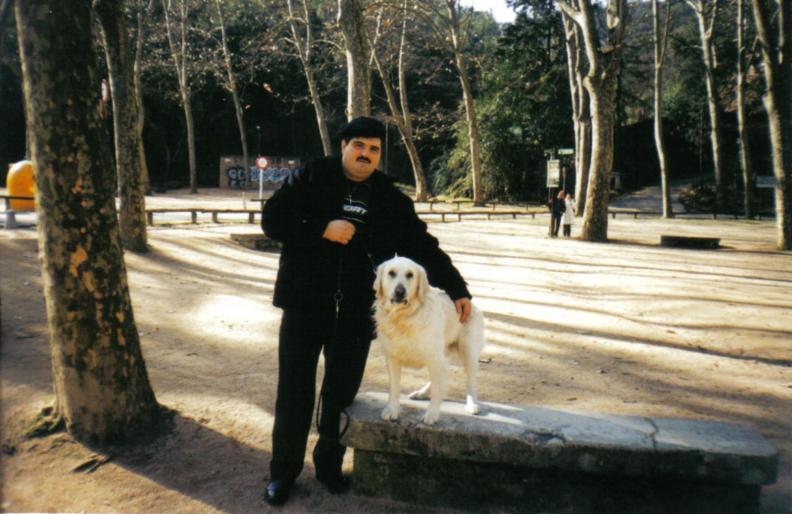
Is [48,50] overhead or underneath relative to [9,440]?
overhead

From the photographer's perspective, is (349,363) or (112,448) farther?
(112,448)

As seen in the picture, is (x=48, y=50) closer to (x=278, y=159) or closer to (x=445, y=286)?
(x=445, y=286)

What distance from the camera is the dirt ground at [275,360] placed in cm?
403

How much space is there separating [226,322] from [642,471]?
6.05 metres

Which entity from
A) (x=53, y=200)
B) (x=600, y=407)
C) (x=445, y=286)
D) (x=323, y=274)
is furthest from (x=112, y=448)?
(x=600, y=407)

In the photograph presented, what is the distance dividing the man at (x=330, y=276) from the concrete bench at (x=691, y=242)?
1590 cm

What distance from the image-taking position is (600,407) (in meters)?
5.30

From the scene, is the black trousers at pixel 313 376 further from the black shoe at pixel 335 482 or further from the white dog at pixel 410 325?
the white dog at pixel 410 325

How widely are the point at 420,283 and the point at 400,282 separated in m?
0.17

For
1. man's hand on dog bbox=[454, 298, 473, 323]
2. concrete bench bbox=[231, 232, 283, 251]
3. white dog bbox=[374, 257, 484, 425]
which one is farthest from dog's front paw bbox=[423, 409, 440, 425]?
Result: concrete bench bbox=[231, 232, 283, 251]

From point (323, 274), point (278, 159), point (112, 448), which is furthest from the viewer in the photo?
point (278, 159)

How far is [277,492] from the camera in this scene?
3.74m

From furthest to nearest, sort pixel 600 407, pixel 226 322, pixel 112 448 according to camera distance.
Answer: pixel 226 322, pixel 600 407, pixel 112 448

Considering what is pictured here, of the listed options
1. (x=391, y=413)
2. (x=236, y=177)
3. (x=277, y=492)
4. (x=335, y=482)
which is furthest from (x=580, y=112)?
(x=236, y=177)
